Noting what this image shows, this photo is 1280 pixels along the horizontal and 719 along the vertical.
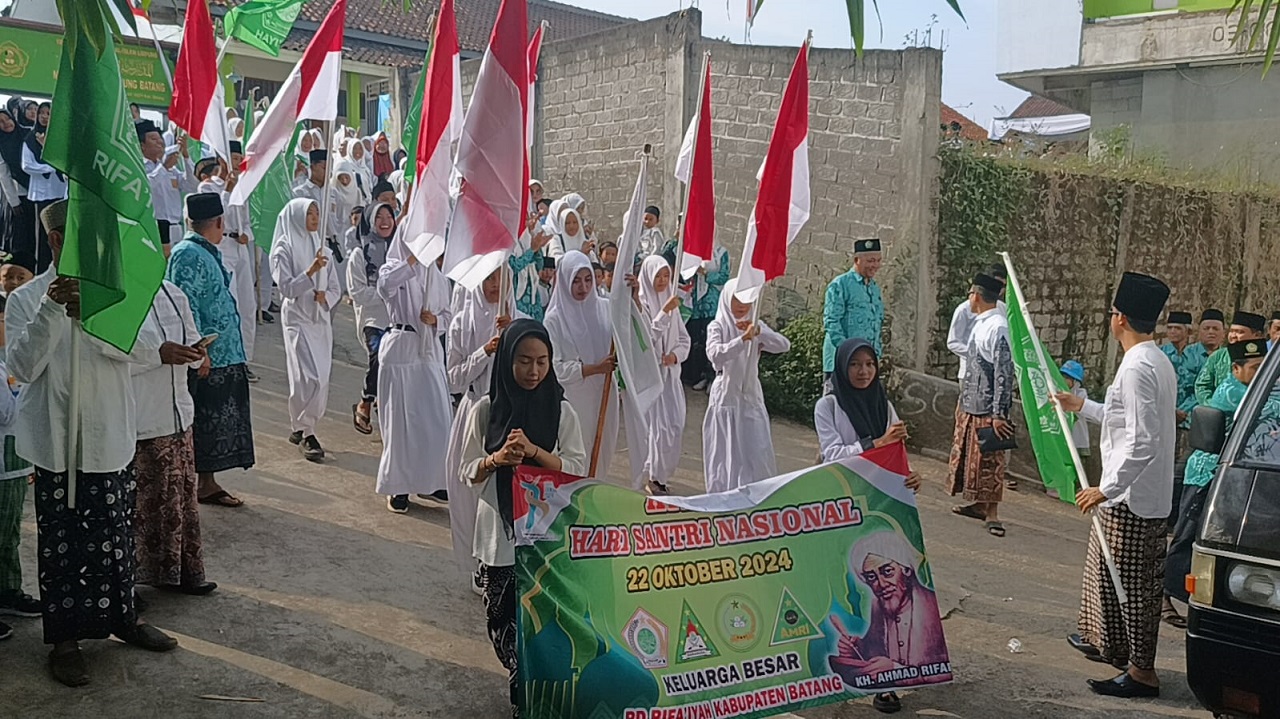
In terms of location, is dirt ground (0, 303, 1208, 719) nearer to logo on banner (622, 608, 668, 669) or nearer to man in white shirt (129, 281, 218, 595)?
man in white shirt (129, 281, 218, 595)

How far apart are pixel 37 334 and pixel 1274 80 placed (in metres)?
17.5

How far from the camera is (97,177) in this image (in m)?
3.96

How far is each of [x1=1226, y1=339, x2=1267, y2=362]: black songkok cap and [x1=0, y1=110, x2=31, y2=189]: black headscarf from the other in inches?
426

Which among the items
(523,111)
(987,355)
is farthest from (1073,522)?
(523,111)

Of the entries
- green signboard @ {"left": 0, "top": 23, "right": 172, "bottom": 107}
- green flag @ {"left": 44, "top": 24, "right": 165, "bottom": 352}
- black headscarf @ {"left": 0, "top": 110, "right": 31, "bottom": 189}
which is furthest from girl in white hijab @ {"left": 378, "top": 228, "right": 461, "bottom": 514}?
green signboard @ {"left": 0, "top": 23, "right": 172, "bottom": 107}

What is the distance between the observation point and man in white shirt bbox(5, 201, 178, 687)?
14.3ft

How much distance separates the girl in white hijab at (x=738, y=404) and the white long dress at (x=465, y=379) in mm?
1664

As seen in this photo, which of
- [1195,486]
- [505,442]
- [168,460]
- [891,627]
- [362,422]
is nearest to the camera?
[505,442]

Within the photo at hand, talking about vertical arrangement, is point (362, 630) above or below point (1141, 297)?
below

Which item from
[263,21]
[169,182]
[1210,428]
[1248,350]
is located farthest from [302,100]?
[1248,350]

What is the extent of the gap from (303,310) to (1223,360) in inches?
263

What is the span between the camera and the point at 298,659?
489 cm

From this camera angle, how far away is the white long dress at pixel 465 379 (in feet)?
16.7

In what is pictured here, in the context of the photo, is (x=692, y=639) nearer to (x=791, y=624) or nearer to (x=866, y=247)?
(x=791, y=624)
